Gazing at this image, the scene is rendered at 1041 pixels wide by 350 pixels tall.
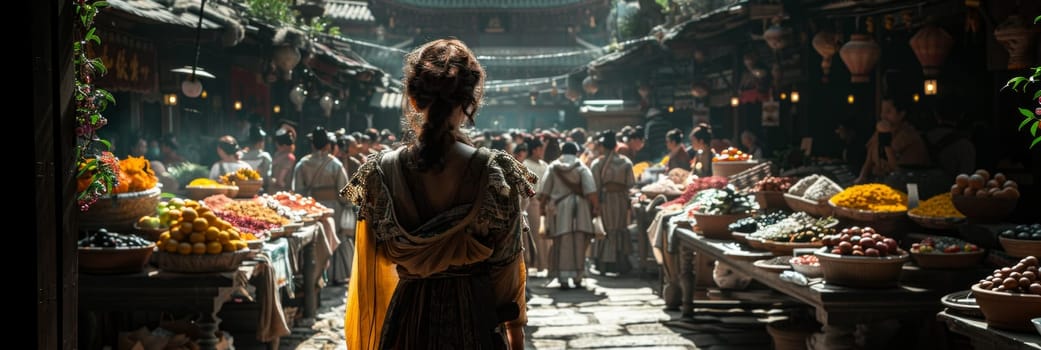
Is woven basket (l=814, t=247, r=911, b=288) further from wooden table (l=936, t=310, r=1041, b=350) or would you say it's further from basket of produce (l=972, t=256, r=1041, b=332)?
basket of produce (l=972, t=256, r=1041, b=332)

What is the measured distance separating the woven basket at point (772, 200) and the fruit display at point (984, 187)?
99.6 inches

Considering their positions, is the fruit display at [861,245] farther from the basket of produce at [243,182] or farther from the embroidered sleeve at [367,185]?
the basket of produce at [243,182]

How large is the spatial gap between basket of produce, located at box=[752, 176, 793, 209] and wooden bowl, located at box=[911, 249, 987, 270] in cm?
309

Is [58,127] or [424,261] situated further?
[424,261]

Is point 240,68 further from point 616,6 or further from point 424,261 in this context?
point 616,6

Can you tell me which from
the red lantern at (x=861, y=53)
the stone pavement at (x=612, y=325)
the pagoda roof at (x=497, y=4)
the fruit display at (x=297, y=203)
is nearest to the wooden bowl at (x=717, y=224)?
the stone pavement at (x=612, y=325)

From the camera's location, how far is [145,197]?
7.41 m

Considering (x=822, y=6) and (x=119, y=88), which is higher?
(x=822, y=6)

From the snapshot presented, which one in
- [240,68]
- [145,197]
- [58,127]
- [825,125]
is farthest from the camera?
[240,68]

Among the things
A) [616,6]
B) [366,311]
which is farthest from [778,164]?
[616,6]

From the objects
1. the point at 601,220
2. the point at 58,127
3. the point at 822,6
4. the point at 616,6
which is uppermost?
the point at 616,6

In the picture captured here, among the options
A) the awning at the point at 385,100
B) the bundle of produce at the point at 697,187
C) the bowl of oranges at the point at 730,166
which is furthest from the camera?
the awning at the point at 385,100

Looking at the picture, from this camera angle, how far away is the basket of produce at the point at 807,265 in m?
6.96

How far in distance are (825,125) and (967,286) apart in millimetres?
9485
